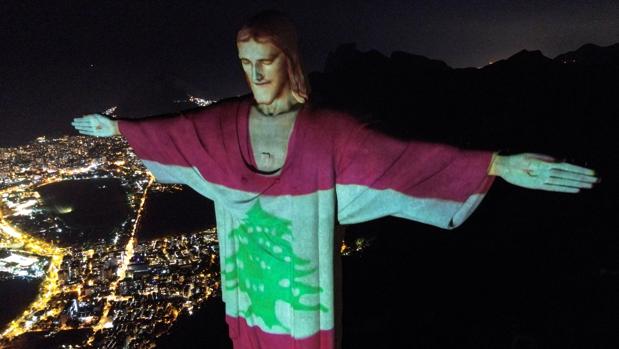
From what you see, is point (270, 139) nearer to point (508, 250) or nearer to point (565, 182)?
point (565, 182)

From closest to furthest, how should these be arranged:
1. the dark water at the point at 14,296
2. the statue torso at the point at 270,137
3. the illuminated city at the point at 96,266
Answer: the statue torso at the point at 270,137 → the illuminated city at the point at 96,266 → the dark water at the point at 14,296

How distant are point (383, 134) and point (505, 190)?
783cm

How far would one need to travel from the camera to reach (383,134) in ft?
6.17

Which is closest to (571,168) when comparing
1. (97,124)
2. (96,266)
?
(97,124)

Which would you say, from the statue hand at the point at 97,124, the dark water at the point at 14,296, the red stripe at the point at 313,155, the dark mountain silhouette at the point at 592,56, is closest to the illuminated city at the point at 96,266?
the dark water at the point at 14,296

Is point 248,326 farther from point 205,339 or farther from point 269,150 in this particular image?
point 205,339

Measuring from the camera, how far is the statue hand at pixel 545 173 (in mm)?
1556

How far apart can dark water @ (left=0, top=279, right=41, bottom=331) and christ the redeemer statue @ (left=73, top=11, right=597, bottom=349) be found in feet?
69.8

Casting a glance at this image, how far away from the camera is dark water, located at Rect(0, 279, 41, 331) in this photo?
1825 centimetres

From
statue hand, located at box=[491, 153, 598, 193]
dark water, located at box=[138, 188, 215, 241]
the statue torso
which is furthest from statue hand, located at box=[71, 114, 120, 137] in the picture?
dark water, located at box=[138, 188, 215, 241]

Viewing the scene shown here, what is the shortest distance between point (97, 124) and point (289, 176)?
47.7 inches

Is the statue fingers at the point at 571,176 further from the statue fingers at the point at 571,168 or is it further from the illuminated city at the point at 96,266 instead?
the illuminated city at the point at 96,266

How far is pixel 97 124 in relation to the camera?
2268mm

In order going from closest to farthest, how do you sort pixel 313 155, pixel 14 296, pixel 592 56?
pixel 313 155 < pixel 592 56 < pixel 14 296
